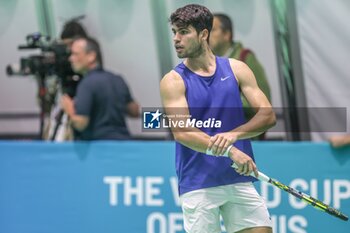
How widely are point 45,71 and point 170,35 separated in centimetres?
90

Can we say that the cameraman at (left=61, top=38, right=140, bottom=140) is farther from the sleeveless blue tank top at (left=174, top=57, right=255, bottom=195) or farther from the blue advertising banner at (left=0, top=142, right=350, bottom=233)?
the sleeveless blue tank top at (left=174, top=57, right=255, bottom=195)

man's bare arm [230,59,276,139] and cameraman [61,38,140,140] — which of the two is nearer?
man's bare arm [230,59,276,139]

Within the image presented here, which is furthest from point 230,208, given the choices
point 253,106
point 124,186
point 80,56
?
point 80,56

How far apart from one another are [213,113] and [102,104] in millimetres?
1494

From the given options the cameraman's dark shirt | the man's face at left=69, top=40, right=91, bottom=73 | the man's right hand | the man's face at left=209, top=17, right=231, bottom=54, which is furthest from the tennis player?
the man's face at left=69, top=40, right=91, bottom=73

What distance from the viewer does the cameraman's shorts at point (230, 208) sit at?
193 inches

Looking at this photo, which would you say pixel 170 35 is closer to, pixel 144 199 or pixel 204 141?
pixel 144 199

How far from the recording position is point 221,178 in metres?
4.91

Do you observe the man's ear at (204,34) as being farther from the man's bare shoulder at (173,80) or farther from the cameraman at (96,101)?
the cameraman at (96,101)

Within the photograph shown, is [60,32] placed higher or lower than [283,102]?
higher

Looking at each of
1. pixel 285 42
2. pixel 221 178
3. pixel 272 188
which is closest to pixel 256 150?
pixel 272 188

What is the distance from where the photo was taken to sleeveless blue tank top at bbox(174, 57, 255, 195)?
4.88 metres

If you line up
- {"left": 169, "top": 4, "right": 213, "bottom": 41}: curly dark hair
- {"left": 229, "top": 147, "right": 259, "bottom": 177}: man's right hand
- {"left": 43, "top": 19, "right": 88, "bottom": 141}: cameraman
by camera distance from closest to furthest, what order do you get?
{"left": 229, "top": 147, "right": 259, "bottom": 177}: man's right hand < {"left": 169, "top": 4, "right": 213, "bottom": 41}: curly dark hair < {"left": 43, "top": 19, "right": 88, "bottom": 141}: cameraman

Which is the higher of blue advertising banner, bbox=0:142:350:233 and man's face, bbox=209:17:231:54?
man's face, bbox=209:17:231:54
